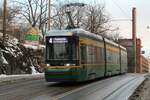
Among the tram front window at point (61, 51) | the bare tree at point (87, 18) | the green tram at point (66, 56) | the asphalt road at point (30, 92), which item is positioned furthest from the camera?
the bare tree at point (87, 18)

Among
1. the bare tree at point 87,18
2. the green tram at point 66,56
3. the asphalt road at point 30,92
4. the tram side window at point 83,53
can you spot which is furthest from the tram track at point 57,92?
the bare tree at point 87,18

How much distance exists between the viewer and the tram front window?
25906 millimetres

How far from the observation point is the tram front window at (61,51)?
25.9 metres

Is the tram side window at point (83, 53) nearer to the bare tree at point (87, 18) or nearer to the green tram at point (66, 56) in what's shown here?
the green tram at point (66, 56)

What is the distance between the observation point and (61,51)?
26.0 meters

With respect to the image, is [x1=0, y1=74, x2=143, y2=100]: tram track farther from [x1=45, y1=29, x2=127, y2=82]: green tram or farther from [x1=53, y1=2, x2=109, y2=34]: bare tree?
[x1=53, y1=2, x2=109, y2=34]: bare tree

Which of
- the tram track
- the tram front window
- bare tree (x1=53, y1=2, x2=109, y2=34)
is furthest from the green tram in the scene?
bare tree (x1=53, y1=2, x2=109, y2=34)

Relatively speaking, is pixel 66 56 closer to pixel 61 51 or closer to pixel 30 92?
pixel 61 51

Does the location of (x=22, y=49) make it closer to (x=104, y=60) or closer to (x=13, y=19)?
(x=104, y=60)

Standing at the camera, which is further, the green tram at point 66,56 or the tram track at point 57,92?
the green tram at point 66,56

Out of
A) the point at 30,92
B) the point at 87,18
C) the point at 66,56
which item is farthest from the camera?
the point at 87,18

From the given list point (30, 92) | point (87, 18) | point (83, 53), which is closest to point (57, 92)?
point (30, 92)

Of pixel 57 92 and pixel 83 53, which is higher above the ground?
pixel 83 53

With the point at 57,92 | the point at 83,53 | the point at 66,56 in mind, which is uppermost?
the point at 83,53
